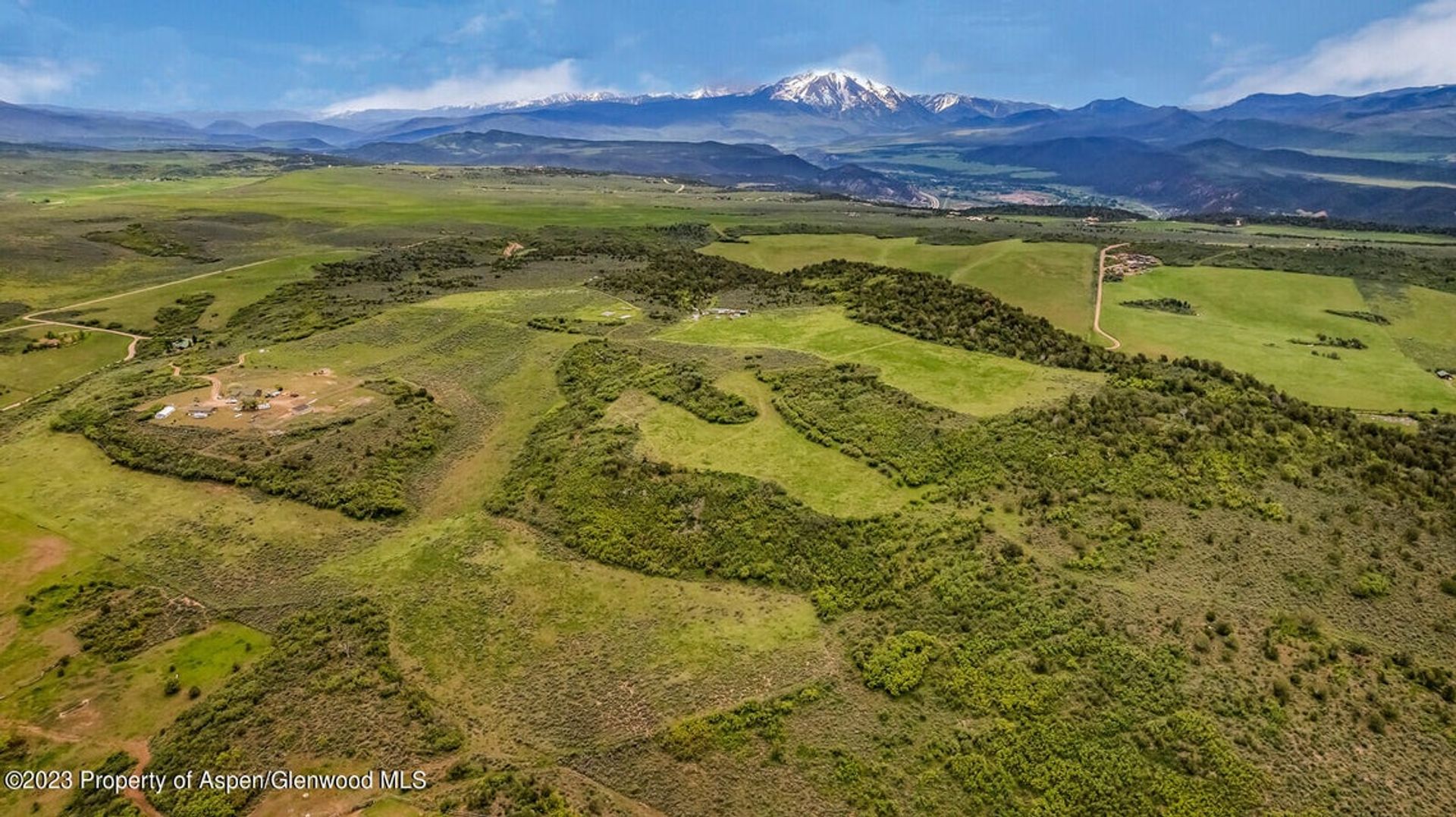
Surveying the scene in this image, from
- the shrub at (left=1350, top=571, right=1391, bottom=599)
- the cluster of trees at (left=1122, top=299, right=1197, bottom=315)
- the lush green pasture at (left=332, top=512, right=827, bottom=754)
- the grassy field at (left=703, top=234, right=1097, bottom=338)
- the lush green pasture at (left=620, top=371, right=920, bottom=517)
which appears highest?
the grassy field at (left=703, top=234, right=1097, bottom=338)

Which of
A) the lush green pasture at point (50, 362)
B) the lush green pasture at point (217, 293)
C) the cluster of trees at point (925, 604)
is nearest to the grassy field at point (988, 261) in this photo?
the cluster of trees at point (925, 604)

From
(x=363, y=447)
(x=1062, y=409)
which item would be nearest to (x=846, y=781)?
(x=1062, y=409)

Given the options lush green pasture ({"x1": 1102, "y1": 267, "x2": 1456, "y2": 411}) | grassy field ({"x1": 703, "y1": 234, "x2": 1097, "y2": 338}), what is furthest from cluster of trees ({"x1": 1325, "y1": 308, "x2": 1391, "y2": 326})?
grassy field ({"x1": 703, "y1": 234, "x2": 1097, "y2": 338})

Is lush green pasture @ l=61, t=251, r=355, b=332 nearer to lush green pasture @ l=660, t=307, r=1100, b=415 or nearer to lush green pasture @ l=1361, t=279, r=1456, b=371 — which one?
lush green pasture @ l=660, t=307, r=1100, b=415

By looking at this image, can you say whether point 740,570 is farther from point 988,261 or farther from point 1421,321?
point 1421,321

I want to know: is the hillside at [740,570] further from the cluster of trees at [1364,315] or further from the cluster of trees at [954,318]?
the cluster of trees at [1364,315]

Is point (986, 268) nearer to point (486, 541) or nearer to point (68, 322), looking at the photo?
point (486, 541)
